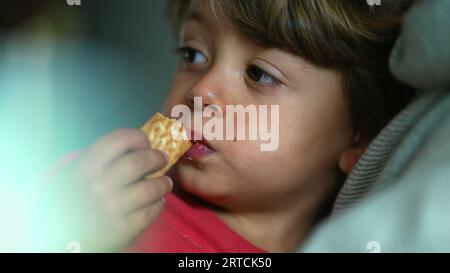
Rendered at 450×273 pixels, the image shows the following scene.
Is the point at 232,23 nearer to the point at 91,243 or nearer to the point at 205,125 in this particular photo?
the point at 205,125

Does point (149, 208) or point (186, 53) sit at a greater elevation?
point (186, 53)

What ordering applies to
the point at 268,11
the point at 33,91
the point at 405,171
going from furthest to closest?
the point at 33,91 → the point at 268,11 → the point at 405,171

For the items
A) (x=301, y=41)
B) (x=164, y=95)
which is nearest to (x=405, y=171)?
(x=301, y=41)

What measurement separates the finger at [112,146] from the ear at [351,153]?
27 cm

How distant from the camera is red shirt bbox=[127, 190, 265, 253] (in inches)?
24.7

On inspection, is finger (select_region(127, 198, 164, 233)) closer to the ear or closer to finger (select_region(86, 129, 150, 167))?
finger (select_region(86, 129, 150, 167))

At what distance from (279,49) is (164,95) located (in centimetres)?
42

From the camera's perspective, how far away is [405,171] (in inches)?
19.5

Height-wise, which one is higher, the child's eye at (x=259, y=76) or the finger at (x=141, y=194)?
the child's eye at (x=259, y=76)

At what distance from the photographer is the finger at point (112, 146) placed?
56 centimetres

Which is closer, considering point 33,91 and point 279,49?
point 279,49

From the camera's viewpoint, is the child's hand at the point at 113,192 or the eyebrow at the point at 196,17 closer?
the child's hand at the point at 113,192

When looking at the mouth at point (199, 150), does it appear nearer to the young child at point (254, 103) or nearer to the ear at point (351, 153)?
the young child at point (254, 103)

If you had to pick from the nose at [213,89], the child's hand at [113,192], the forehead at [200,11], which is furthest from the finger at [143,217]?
the forehead at [200,11]
